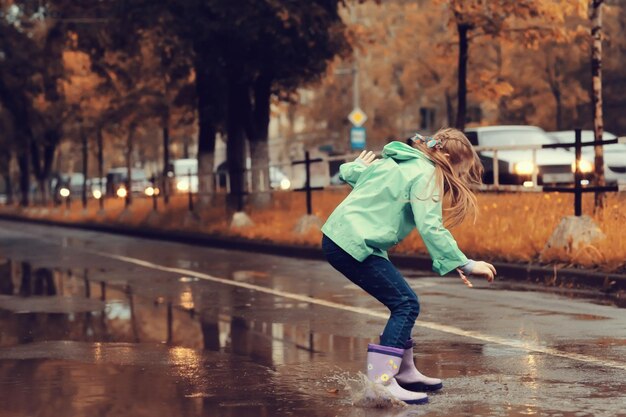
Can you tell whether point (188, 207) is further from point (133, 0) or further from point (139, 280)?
point (139, 280)

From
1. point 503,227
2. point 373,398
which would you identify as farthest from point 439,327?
point 503,227

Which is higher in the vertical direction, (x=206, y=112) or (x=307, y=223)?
(x=206, y=112)

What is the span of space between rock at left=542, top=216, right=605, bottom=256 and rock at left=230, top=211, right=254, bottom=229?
11.8m

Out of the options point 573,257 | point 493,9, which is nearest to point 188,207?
point 493,9

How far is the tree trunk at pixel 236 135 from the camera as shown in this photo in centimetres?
2908

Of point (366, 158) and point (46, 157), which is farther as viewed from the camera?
point (46, 157)

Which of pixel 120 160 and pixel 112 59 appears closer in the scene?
pixel 112 59

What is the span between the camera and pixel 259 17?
2611 cm

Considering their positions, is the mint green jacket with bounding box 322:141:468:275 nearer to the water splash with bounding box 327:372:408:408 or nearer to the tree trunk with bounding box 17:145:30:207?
the water splash with bounding box 327:372:408:408

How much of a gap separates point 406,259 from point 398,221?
11.3 meters

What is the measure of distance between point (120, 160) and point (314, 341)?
9693 cm

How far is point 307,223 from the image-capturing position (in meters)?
23.5

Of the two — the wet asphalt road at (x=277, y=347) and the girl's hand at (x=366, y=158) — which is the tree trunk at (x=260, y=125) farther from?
the girl's hand at (x=366, y=158)

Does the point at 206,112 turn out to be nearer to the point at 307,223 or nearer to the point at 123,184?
the point at 307,223
